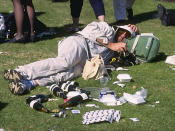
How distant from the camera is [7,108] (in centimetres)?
429

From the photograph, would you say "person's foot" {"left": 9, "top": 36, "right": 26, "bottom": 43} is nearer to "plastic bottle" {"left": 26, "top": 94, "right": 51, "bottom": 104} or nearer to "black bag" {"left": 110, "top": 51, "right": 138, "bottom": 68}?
"black bag" {"left": 110, "top": 51, "right": 138, "bottom": 68}

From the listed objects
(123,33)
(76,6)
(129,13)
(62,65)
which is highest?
(76,6)

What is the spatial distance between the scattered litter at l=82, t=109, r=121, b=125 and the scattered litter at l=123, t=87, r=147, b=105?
1.32ft

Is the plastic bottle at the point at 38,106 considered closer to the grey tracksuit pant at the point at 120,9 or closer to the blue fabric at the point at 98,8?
the blue fabric at the point at 98,8

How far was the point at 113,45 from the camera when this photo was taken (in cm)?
573

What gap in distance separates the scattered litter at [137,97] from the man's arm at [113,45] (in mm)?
1096

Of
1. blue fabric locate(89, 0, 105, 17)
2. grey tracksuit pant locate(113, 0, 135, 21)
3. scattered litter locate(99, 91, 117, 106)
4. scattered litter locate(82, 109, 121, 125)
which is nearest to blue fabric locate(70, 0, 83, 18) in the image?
blue fabric locate(89, 0, 105, 17)

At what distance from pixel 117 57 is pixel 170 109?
5.95 feet

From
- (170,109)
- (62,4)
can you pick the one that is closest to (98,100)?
(170,109)

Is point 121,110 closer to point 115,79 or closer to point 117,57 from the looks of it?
Result: point 115,79

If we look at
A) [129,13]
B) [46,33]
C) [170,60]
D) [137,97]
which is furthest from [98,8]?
[129,13]

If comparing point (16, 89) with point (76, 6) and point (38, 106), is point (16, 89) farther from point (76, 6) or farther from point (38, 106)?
point (76, 6)

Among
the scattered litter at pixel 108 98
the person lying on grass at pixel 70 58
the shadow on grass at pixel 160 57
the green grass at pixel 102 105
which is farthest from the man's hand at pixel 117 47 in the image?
the scattered litter at pixel 108 98

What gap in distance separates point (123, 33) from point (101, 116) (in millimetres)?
2370
